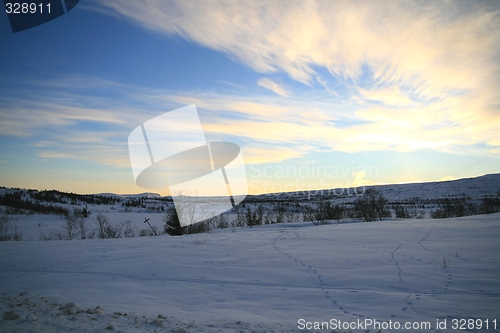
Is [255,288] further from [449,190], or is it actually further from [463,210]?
[449,190]

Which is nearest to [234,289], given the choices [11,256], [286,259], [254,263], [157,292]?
[157,292]

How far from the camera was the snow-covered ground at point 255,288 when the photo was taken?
3621 mm

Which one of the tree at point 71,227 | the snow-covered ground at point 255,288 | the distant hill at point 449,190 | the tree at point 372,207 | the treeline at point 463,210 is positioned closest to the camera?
the snow-covered ground at point 255,288

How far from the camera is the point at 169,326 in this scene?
344 cm

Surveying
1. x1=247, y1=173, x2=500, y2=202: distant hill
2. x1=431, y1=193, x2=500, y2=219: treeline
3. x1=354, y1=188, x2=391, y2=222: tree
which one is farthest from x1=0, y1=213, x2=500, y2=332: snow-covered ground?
x1=247, y1=173, x2=500, y2=202: distant hill

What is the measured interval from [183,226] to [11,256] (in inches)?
650

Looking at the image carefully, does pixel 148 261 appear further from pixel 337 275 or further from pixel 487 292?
pixel 487 292

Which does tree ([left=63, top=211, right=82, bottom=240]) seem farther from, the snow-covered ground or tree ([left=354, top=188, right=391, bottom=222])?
tree ([left=354, top=188, right=391, bottom=222])

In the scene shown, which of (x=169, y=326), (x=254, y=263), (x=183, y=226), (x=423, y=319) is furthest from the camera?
(x=183, y=226)

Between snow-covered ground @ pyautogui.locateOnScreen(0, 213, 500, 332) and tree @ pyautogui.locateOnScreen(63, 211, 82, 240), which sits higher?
snow-covered ground @ pyautogui.locateOnScreen(0, 213, 500, 332)

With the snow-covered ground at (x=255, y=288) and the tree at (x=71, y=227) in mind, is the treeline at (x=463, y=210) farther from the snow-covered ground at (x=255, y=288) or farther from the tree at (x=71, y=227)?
→ the tree at (x=71, y=227)

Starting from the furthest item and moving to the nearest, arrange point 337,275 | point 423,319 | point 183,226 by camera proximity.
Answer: point 183,226, point 337,275, point 423,319

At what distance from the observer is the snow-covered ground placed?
3.62 metres

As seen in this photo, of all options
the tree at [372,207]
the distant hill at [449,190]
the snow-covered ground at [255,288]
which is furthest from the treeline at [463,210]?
the distant hill at [449,190]
